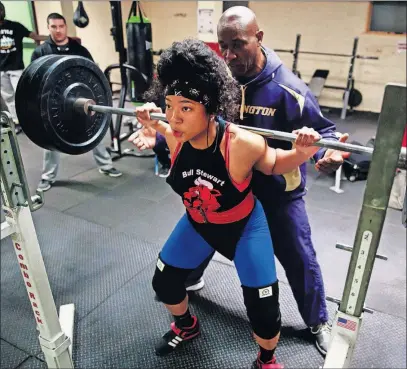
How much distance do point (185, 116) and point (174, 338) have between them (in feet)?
3.88

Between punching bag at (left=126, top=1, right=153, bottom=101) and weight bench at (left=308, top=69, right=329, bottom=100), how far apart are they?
3.11 m

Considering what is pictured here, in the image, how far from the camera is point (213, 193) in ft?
4.70

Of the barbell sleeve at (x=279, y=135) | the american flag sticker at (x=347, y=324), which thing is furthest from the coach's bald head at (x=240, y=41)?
the american flag sticker at (x=347, y=324)

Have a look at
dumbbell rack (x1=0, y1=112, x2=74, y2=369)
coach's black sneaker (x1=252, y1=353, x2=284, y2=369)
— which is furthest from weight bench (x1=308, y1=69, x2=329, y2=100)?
dumbbell rack (x1=0, y1=112, x2=74, y2=369)

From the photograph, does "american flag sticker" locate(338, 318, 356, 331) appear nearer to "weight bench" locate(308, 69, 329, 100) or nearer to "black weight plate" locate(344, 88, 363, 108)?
"weight bench" locate(308, 69, 329, 100)

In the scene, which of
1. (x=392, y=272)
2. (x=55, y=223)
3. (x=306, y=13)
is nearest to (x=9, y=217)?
(x=55, y=223)

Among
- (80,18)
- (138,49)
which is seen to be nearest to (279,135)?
(138,49)

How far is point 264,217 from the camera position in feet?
5.15

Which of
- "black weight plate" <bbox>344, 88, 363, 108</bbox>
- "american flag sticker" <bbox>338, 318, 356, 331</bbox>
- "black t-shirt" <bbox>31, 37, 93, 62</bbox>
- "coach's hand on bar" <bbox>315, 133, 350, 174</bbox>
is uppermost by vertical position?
"black t-shirt" <bbox>31, 37, 93, 62</bbox>

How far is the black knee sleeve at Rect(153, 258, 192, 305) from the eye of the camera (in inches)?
65.0

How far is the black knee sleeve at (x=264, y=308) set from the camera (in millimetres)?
1491

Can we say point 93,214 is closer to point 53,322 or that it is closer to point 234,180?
point 53,322

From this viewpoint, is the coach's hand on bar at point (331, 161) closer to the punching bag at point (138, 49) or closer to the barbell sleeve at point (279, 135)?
the barbell sleeve at point (279, 135)

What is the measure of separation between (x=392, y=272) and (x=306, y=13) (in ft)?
16.6
